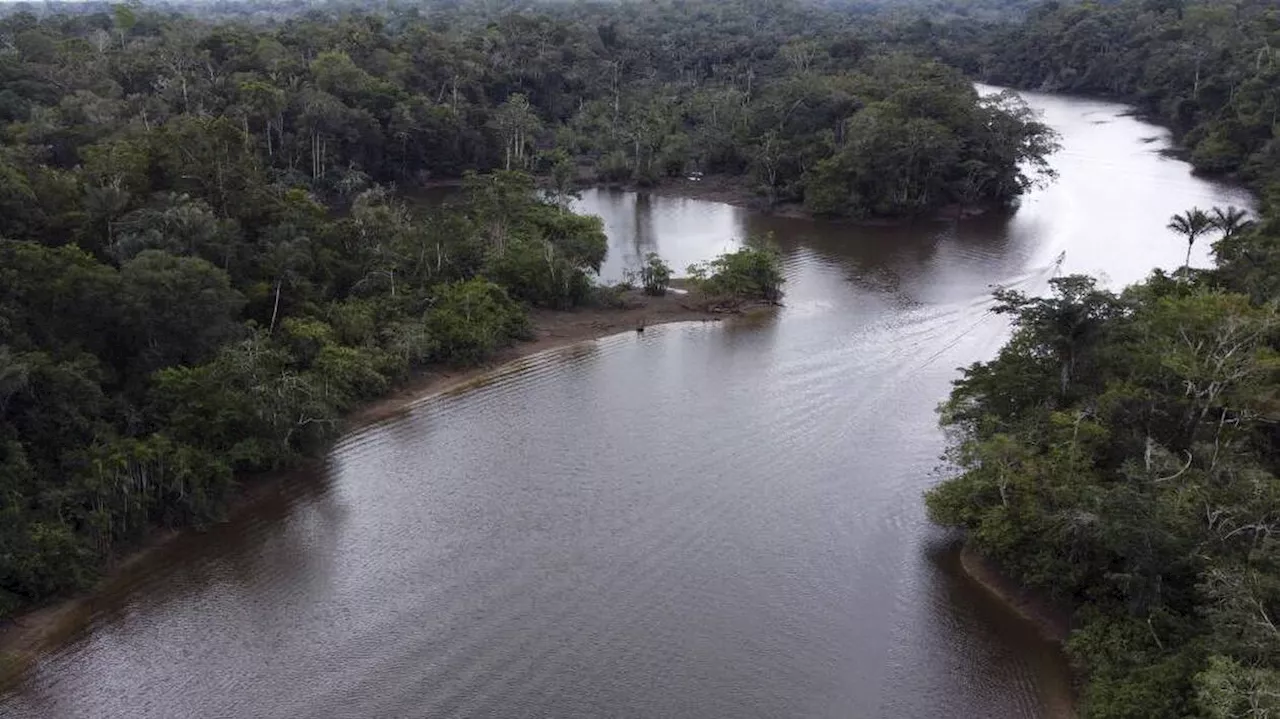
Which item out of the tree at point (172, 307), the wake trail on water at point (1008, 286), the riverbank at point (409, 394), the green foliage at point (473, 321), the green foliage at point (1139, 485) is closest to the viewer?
the green foliage at point (1139, 485)

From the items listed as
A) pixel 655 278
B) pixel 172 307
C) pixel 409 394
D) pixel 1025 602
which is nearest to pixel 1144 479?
pixel 1025 602

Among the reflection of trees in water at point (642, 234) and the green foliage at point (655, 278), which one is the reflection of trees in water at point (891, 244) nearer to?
the reflection of trees in water at point (642, 234)

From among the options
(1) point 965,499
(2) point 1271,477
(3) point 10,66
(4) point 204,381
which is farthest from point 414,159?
(2) point 1271,477

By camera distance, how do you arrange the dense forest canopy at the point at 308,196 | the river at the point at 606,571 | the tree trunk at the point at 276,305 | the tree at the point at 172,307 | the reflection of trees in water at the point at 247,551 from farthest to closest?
the tree trunk at the point at 276,305
the tree at the point at 172,307
the dense forest canopy at the point at 308,196
the reflection of trees in water at the point at 247,551
the river at the point at 606,571

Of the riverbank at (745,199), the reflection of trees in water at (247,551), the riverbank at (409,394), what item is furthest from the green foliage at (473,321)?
the riverbank at (745,199)

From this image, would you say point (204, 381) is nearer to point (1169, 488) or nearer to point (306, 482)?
point (306, 482)
